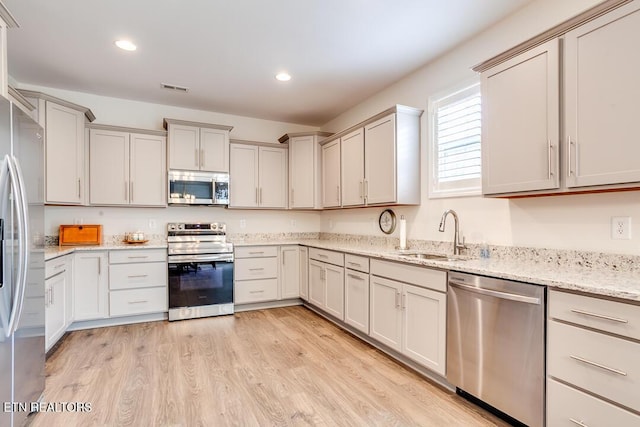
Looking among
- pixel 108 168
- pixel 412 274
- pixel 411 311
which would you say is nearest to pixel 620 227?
pixel 412 274

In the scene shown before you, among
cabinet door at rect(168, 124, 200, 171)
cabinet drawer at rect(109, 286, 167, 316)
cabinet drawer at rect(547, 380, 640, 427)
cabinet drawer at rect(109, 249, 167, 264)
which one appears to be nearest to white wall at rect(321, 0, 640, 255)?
cabinet drawer at rect(547, 380, 640, 427)

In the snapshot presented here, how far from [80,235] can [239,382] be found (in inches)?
108

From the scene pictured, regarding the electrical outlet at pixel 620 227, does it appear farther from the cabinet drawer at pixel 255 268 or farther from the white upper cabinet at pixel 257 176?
the white upper cabinet at pixel 257 176

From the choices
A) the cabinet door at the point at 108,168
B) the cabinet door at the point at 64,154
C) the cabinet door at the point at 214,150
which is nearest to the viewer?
the cabinet door at the point at 64,154

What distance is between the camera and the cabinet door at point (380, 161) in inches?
129

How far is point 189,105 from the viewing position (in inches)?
175

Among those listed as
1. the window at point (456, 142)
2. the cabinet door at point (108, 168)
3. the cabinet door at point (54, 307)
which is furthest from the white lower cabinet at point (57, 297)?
the window at point (456, 142)

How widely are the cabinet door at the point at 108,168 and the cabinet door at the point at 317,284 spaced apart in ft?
7.89

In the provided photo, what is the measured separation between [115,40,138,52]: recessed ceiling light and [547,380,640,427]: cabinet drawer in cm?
382

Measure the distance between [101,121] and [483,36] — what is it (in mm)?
4309

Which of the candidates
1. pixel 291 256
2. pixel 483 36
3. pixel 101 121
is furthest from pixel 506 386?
pixel 101 121

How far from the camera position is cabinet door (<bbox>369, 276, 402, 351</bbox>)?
2.74m

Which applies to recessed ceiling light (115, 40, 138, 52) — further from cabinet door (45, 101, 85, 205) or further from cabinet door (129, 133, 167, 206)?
cabinet door (129, 133, 167, 206)

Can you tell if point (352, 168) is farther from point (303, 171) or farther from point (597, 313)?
point (597, 313)
